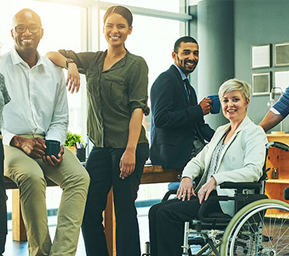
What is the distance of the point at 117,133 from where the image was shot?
Answer: 3084 millimetres

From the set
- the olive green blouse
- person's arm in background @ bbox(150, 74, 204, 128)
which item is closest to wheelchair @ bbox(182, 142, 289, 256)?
the olive green blouse

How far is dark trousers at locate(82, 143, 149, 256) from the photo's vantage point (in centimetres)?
304

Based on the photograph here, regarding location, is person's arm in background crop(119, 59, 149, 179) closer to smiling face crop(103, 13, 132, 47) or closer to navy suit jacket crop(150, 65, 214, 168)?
smiling face crop(103, 13, 132, 47)

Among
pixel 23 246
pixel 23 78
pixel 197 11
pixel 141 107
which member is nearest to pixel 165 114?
pixel 141 107

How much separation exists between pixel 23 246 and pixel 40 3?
279 centimetres

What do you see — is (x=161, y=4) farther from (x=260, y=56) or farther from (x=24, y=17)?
(x=24, y=17)

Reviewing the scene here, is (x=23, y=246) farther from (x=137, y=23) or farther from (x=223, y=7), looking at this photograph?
(x=223, y=7)

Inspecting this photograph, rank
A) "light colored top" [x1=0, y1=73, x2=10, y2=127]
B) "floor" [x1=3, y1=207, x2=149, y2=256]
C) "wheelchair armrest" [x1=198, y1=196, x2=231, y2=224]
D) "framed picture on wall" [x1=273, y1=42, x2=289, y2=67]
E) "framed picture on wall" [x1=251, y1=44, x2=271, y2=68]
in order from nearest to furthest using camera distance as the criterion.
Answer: "light colored top" [x1=0, y1=73, x2=10, y2=127] < "wheelchair armrest" [x1=198, y1=196, x2=231, y2=224] < "floor" [x1=3, y1=207, x2=149, y2=256] < "framed picture on wall" [x1=273, y1=42, x2=289, y2=67] < "framed picture on wall" [x1=251, y1=44, x2=271, y2=68]

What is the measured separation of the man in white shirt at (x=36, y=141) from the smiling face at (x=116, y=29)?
1.18ft

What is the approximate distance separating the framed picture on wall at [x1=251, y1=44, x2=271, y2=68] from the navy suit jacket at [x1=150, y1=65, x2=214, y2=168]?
11.6 feet

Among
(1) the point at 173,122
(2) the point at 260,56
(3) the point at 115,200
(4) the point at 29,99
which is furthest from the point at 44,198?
(2) the point at 260,56

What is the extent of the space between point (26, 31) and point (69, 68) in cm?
31

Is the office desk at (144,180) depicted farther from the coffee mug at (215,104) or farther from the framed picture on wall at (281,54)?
the framed picture on wall at (281,54)

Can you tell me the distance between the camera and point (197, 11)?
747cm
